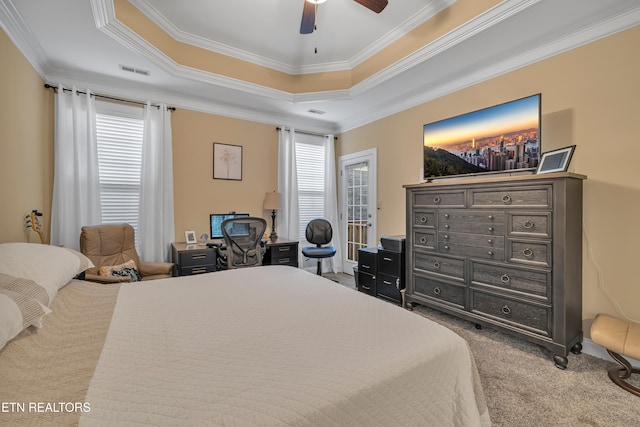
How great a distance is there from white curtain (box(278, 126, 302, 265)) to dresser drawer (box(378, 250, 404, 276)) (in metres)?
1.65

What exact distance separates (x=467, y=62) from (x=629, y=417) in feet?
10.5

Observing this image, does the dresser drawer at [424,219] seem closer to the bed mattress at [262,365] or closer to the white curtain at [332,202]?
the bed mattress at [262,365]

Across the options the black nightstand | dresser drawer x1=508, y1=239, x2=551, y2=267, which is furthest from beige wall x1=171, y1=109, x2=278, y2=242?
dresser drawer x1=508, y1=239, x2=551, y2=267

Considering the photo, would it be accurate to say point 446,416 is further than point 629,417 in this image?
No

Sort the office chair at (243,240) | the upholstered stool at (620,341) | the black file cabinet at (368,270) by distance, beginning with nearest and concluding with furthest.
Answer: the upholstered stool at (620,341) → the office chair at (243,240) → the black file cabinet at (368,270)

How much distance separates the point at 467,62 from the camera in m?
3.11

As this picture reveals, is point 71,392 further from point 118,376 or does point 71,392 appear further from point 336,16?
point 336,16

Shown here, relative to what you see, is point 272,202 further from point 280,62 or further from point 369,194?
point 280,62

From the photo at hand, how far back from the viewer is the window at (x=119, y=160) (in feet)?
11.6

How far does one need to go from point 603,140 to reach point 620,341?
1.61 metres

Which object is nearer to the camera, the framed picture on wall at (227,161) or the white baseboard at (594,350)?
the white baseboard at (594,350)

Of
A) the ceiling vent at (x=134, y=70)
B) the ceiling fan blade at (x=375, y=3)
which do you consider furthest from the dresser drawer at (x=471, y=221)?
the ceiling vent at (x=134, y=70)

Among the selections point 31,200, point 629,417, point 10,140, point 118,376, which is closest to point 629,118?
point 629,417

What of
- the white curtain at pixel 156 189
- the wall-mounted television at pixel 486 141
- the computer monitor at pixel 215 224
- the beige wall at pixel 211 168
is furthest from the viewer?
the computer monitor at pixel 215 224
